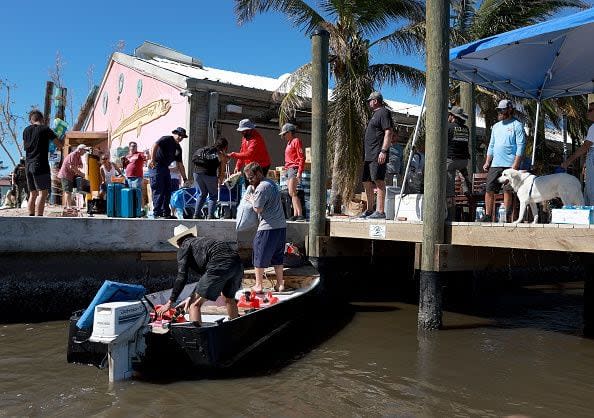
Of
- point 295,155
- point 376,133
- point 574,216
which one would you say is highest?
point 376,133

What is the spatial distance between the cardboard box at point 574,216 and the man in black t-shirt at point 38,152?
7.01m

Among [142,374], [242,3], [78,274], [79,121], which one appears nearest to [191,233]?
[142,374]

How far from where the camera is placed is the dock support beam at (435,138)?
761 cm

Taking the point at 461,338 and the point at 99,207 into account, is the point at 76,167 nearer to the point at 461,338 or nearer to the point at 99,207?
the point at 99,207

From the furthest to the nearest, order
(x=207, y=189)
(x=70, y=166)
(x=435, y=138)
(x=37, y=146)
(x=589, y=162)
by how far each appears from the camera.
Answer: (x=70, y=166) → (x=207, y=189) → (x=37, y=146) → (x=435, y=138) → (x=589, y=162)

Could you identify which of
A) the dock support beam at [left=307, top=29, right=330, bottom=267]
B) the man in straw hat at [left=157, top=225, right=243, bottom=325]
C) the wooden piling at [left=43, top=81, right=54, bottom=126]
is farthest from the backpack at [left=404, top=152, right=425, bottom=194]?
the wooden piling at [left=43, top=81, right=54, bottom=126]

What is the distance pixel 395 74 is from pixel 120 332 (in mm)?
12077

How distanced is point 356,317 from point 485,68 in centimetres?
475

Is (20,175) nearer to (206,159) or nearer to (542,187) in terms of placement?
(206,159)

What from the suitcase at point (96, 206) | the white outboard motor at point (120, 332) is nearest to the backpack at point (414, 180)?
the white outboard motor at point (120, 332)

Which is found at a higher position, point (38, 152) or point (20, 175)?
point (20, 175)

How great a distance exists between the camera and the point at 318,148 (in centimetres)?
983

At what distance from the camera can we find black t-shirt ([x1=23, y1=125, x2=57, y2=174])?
340 inches

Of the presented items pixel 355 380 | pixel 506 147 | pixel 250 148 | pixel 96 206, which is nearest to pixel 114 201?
pixel 96 206
